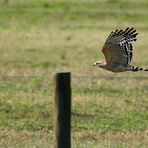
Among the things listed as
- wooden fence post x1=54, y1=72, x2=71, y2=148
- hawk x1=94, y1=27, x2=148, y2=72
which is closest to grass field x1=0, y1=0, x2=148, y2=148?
hawk x1=94, y1=27, x2=148, y2=72

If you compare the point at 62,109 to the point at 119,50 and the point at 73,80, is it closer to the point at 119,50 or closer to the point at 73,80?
the point at 119,50

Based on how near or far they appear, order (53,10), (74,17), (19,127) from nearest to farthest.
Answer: (19,127) → (74,17) → (53,10)

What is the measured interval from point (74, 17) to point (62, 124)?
967 inches

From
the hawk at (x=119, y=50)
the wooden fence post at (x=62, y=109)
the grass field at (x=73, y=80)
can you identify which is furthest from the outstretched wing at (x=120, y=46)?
the wooden fence post at (x=62, y=109)

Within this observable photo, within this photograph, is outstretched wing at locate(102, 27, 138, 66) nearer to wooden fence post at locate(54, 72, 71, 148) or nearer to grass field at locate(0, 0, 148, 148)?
grass field at locate(0, 0, 148, 148)

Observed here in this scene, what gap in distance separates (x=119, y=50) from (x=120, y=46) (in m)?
0.07

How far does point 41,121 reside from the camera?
11.9 meters

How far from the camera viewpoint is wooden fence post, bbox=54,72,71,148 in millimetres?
7305

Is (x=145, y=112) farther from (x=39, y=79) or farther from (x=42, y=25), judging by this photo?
(x=42, y=25)

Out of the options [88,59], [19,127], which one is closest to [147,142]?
[19,127]

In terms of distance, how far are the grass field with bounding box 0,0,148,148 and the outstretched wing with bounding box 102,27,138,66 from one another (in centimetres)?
94

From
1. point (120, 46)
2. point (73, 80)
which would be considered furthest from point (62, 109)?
point (73, 80)

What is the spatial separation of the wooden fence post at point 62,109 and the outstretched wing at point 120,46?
2020 mm

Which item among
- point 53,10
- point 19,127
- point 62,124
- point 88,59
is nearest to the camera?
point 62,124
